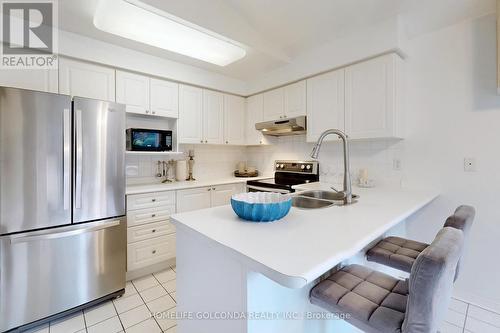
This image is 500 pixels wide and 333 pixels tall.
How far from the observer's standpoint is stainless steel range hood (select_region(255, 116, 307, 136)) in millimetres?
2895

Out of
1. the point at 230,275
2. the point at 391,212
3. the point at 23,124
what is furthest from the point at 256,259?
the point at 23,124

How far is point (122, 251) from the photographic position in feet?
6.82

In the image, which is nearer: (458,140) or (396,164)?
(458,140)

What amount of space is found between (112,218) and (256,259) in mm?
1760

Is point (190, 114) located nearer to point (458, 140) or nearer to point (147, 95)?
point (147, 95)

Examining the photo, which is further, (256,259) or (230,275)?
(230,275)

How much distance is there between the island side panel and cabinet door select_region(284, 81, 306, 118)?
226cm

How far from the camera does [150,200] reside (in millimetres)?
2418

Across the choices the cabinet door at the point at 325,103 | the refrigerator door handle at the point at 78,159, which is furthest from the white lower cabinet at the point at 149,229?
the cabinet door at the point at 325,103

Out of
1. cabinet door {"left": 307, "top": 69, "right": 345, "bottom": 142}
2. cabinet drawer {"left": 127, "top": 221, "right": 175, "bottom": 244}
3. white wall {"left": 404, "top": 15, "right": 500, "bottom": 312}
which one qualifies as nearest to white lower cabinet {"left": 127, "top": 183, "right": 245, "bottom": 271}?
cabinet drawer {"left": 127, "top": 221, "right": 175, "bottom": 244}

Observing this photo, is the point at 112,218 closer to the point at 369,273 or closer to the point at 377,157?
the point at 369,273

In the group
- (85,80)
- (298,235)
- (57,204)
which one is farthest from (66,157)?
(298,235)

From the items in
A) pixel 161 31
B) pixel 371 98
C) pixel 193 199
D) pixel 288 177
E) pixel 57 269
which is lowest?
pixel 57 269

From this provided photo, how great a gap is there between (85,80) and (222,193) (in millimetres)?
1887
